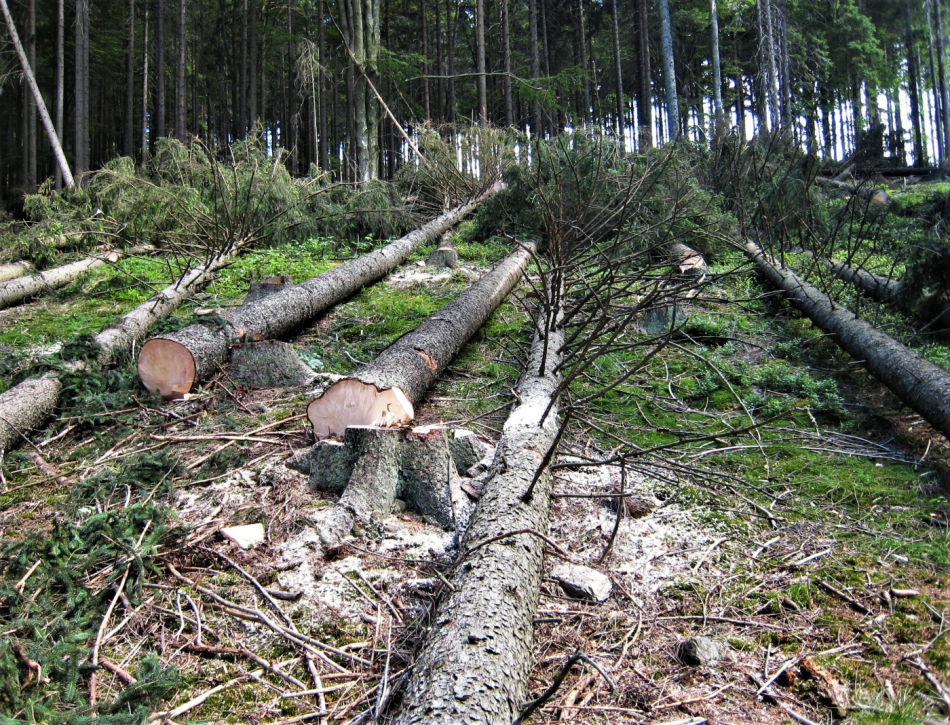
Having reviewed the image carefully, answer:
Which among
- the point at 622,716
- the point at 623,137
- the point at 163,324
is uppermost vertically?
the point at 623,137

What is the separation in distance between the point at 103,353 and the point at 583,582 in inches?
164

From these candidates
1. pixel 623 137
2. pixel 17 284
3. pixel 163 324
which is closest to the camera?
pixel 163 324

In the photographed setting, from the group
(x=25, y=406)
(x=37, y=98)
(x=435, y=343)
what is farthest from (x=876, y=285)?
(x=37, y=98)

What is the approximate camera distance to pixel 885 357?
4.82 meters

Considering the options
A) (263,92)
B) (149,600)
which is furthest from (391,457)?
(263,92)

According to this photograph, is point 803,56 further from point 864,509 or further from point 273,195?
point 864,509

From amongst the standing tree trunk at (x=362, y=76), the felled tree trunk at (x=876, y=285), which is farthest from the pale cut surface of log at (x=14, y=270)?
the felled tree trunk at (x=876, y=285)

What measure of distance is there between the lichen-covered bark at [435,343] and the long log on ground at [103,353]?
2.23 meters

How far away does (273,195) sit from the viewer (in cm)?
980

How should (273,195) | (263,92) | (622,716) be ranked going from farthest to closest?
(263,92) → (273,195) → (622,716)

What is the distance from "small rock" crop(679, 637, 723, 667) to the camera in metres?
2.33

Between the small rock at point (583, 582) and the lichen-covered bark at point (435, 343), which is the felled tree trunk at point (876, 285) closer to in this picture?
the lichen-covered bark at point (435, 343)

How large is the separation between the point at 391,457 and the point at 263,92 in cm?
2528

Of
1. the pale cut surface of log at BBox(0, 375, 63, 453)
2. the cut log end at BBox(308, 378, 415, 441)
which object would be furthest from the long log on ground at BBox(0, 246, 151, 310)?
the cut log end at BBox(308, 378, 415, 441)
